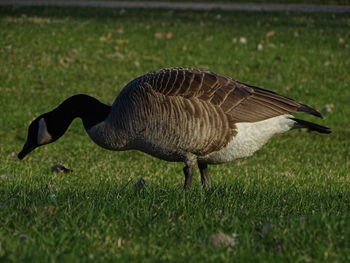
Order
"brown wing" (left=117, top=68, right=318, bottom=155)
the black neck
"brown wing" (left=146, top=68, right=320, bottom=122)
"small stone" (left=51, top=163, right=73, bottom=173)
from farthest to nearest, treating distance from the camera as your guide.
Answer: "small stone" (left=51, top=163, right=73, bottom=173), the black neck, "brown wing" (left=146, top=68, right=320, bottom=122), "brown wing" (left=117, top=68, right=318, bottom=155)

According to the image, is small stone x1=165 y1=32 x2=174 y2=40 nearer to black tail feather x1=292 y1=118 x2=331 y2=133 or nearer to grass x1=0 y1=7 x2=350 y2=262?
grass x1=0 y1=7 x2=350 y2=262

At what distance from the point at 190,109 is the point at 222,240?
236 centimetres

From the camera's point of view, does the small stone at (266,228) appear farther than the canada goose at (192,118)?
No

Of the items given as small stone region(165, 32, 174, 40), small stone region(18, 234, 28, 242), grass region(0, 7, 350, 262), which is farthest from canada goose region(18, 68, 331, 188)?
small stone region(165, 32, 174, 40)

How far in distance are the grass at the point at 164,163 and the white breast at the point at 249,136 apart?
31 centimetres

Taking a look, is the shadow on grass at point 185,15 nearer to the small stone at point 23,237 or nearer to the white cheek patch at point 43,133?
the white cheek patch at point 43,133

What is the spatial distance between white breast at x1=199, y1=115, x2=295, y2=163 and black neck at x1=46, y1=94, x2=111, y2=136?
1.09 meters

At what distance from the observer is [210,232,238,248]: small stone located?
4477mm

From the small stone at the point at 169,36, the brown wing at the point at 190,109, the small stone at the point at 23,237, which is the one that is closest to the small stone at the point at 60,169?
the brown wing at the point at 190,109

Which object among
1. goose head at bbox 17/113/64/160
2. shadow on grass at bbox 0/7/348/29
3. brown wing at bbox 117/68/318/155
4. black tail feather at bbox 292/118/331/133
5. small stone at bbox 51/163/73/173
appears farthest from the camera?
shadow on grass at bbox 0/7/348/29

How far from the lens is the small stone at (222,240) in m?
4.48

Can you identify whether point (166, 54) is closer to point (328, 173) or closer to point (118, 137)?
point (328, 173)

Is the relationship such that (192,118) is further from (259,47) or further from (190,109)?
(259,47)

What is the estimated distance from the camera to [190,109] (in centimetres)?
674
